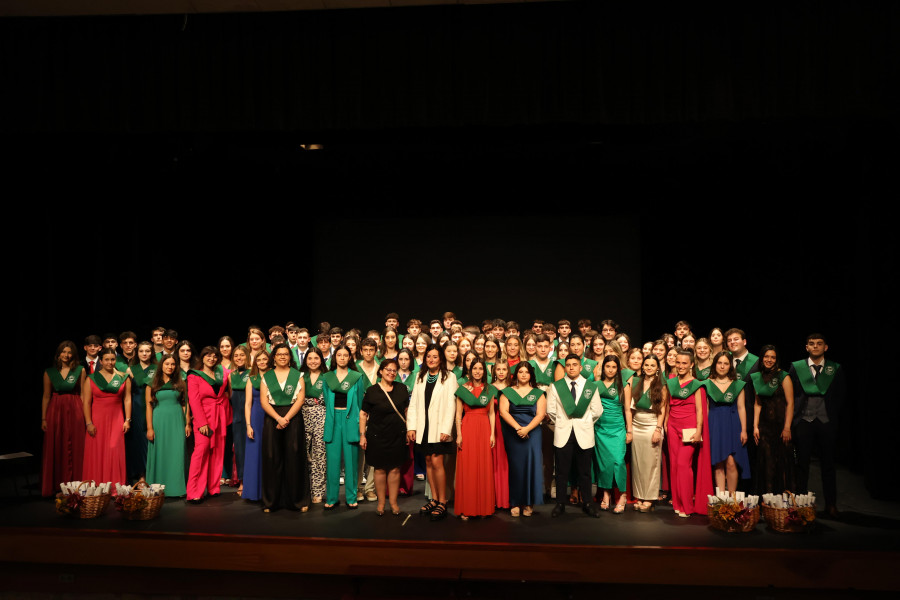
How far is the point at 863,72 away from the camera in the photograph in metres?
6.26

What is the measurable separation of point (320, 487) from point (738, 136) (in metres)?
6.24

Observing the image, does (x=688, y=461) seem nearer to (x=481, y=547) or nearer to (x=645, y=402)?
(x=645, y=402)

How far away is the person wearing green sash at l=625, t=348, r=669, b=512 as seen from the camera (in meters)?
6.29

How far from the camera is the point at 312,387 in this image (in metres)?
6.43

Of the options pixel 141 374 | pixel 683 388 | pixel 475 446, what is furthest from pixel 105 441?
pixel 683 388

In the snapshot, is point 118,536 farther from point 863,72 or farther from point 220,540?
point 863,72

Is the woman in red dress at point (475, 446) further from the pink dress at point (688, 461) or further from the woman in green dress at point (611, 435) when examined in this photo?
the pink dress at point (688, 461)

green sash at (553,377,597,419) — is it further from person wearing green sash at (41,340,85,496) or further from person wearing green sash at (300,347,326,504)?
person wearing green sash at (41,340,85,496)

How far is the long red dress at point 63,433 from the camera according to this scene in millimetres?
6926

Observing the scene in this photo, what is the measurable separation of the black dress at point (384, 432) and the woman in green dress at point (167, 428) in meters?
1.98

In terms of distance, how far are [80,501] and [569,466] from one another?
13.4 ft

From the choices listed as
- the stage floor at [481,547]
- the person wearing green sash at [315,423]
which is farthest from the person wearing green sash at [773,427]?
the person wearing green sash at [315,423]

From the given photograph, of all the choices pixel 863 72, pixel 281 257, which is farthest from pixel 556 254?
pixel 863 72

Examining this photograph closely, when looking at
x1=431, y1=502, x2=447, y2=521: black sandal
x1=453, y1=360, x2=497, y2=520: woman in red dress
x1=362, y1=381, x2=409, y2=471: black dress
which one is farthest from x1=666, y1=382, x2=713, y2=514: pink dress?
x1=362, y1=381, x2=409, y2=471: black dress
